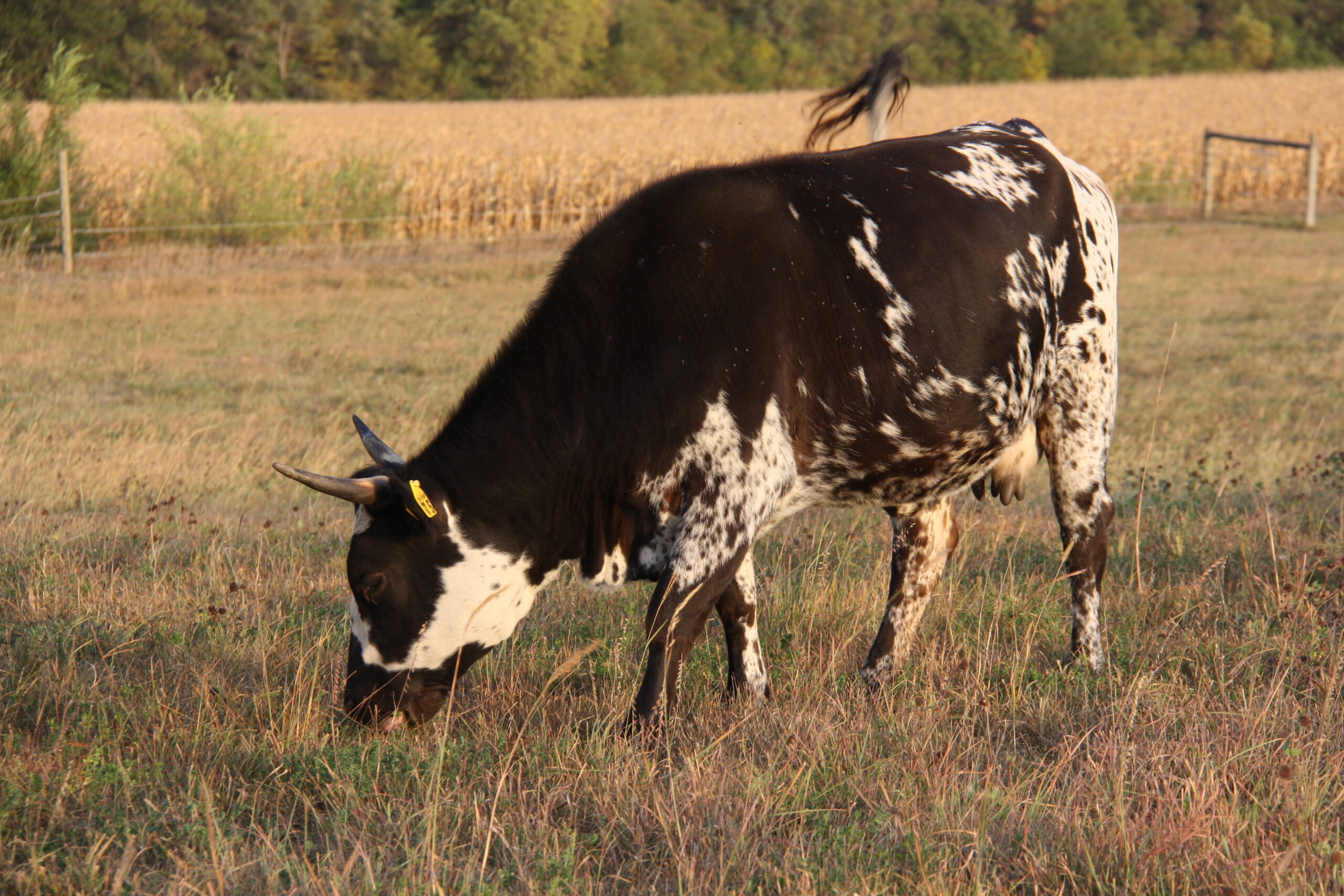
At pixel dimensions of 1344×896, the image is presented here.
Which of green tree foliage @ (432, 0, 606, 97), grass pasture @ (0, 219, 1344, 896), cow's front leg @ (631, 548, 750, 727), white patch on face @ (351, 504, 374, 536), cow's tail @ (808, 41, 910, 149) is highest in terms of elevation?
green tree foliage @ (432, 0, 606, 97)

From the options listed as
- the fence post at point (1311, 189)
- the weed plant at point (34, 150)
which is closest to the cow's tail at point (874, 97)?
the weed plant at point (34, 150)

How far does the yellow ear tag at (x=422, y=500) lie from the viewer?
3.67 m

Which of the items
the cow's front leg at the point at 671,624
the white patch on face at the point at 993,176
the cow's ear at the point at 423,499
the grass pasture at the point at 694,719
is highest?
the white patch on face at the point at 993,176

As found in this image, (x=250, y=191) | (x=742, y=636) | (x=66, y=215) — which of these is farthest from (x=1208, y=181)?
(x=742, y=636)

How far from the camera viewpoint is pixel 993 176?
190 inches

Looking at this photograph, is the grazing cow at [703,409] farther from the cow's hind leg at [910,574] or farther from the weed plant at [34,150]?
the weed plant at [34,150]

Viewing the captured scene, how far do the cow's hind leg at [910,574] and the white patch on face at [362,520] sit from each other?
6.42 feet

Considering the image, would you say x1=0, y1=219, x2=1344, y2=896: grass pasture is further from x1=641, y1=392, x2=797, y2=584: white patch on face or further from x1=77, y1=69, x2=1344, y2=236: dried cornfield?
x1=77, y1=69, x2=1344, y2=236: dried cornfield

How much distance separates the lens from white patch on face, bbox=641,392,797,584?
12.6 feet

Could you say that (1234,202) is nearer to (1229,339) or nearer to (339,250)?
(1229,339)

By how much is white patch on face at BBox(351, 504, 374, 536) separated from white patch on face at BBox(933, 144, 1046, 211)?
2.39m

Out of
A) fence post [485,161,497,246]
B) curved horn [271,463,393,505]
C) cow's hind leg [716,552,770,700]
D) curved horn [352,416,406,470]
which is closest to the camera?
curved horn [271,463,393,505]

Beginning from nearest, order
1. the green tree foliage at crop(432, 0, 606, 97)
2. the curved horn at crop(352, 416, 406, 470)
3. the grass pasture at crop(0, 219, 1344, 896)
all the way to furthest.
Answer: the grass pasture at crop(0, 219, 1344, 896) → the curved horn at crop(352, 416, 406, 470) → the green tree foliage at crop(432, 0, 606, 97)

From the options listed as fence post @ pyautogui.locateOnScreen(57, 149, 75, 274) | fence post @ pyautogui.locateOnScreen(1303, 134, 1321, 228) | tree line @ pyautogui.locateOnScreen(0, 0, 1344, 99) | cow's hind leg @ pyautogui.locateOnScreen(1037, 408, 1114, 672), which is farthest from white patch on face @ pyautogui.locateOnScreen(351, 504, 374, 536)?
tree line @ pyautogui.locateOnScreen(0, 0, 1344, 99)
